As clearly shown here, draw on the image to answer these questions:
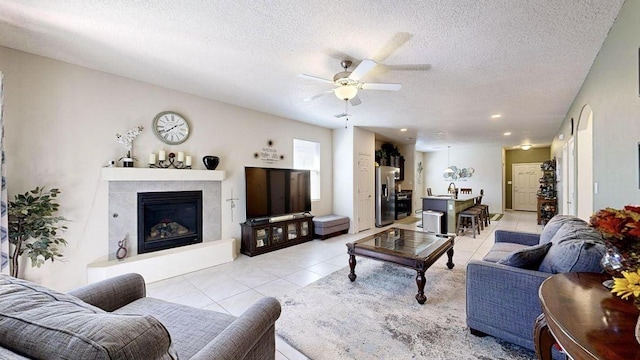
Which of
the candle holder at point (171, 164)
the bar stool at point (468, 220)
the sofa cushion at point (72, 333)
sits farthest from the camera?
the bar stool at point (468, 220)

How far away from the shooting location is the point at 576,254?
64.3 inches

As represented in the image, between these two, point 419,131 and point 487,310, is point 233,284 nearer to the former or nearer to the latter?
point 487,310

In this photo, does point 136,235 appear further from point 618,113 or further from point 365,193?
point 618,113

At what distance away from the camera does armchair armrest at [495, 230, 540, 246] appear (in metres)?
3.16

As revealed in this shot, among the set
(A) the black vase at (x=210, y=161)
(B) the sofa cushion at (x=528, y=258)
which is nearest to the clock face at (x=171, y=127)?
(A) the black vase at (x=210, y=161)

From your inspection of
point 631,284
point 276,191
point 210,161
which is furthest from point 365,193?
point 631,284

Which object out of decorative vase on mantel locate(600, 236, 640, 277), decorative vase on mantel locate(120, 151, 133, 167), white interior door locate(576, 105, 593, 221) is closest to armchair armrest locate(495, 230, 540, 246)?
white interior door locate(576, 105, 593, 221)

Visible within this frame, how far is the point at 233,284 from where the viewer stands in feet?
10.3

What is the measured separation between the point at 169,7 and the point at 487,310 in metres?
3.42

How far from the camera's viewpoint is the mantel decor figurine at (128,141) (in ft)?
10.6

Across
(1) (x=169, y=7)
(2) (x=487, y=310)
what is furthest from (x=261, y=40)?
(2) (x=487, y=310)

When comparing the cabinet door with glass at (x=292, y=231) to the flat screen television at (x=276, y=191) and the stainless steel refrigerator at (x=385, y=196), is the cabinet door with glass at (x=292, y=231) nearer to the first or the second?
the flat screen television at (x=276, y=191)

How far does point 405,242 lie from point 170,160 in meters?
3.51

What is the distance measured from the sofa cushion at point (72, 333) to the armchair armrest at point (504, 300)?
2.15 m
